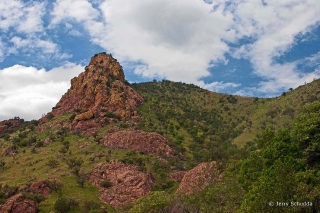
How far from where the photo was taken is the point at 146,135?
8406cm

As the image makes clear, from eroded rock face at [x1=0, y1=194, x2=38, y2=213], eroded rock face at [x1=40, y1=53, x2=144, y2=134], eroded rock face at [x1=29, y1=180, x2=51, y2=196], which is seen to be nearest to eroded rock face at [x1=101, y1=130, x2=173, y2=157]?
eroded rock face at [x1=40, y1=53, x2=144, y2=134]

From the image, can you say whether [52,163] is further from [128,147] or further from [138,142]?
[138,142]

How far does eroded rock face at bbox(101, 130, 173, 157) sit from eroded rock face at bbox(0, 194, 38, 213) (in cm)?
2838

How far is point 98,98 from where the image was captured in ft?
333

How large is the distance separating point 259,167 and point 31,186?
47029 millimetres

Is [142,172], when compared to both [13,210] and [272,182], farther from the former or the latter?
[272,182]

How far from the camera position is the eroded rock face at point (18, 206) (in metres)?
54.8

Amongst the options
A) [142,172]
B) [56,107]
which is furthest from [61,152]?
[56,107]

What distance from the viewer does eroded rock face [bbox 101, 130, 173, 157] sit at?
8156 cm

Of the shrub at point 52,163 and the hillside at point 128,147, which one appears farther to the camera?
the shrub at point 52,163

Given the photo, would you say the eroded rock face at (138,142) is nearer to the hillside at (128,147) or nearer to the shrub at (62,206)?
the hillside at (128,147)

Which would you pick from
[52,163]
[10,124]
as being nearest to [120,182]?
[52,163]

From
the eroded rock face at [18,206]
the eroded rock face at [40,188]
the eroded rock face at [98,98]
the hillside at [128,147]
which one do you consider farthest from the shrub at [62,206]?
the eroded rock face at [98,98]

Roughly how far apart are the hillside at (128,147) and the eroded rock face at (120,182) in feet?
0.68
